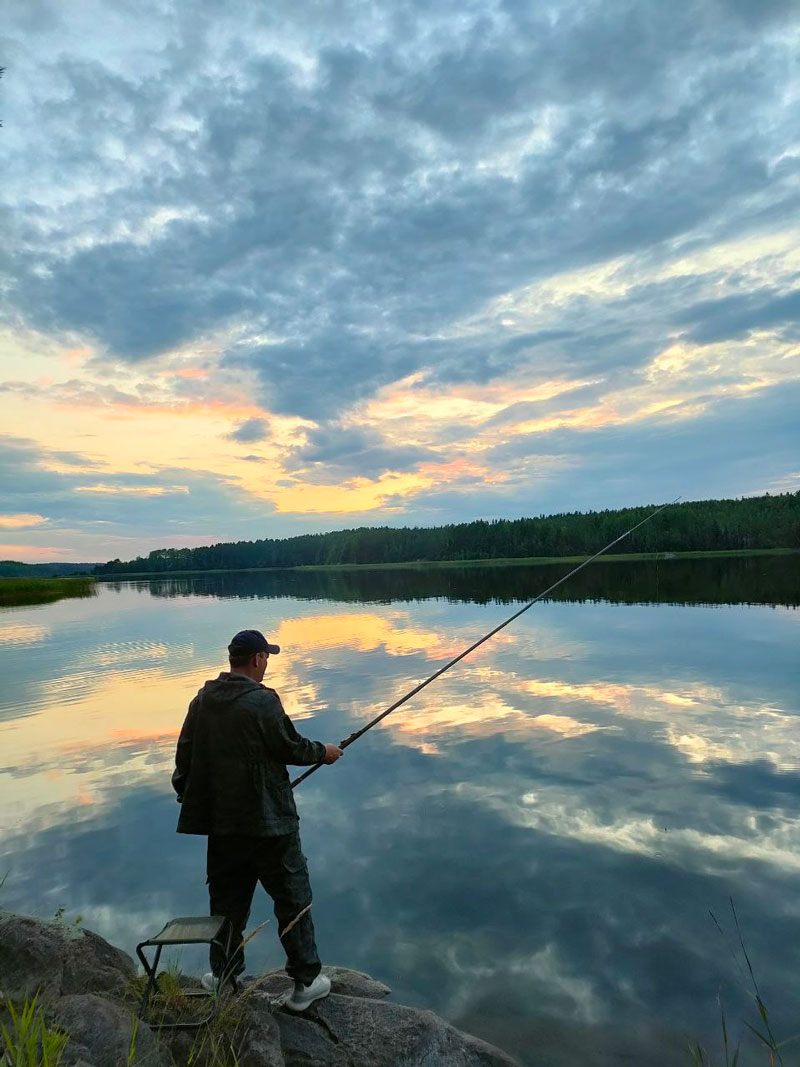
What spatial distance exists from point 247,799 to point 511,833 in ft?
17.8

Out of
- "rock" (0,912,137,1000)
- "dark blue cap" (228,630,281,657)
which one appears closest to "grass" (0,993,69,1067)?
"rock" (0,912,137,1000)

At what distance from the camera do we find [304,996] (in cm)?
532

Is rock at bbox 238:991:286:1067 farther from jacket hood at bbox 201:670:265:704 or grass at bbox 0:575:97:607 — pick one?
grass at bbox 0:575:97:607

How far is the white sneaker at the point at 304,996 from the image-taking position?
5309 mm

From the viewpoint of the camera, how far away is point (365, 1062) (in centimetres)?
497

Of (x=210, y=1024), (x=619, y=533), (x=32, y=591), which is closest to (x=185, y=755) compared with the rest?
(x=210, y=1024)

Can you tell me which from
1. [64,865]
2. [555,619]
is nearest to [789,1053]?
[64,865]

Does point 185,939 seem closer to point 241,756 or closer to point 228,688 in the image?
point 241,756

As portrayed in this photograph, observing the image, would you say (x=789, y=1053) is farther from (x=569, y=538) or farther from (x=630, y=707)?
(x=569, y=538)

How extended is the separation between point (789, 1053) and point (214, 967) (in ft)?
14.3

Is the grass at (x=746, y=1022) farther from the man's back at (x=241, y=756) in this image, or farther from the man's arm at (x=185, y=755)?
the man's arm at (x=185, y=755)

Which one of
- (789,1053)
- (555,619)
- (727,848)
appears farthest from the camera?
(555,619)

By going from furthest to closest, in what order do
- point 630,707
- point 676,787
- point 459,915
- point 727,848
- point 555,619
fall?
1. point 555,619
2. point 630,707
3. point 676,787
4. point 727,848
5. point 459,915

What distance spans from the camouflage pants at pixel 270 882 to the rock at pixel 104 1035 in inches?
30.3
